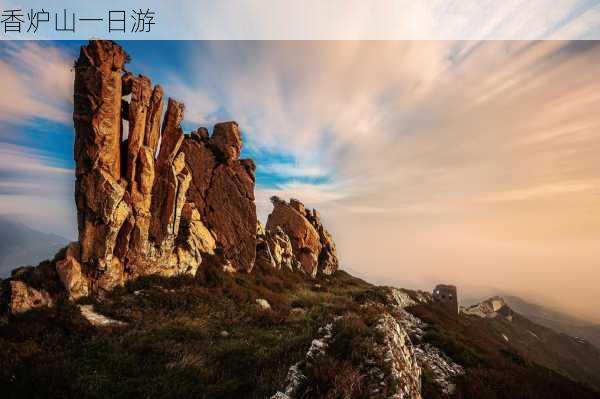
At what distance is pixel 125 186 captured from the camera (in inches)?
797

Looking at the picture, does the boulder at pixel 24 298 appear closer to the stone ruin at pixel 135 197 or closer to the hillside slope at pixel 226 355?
the stone ruin at pixel 135 197

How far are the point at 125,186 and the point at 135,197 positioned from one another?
1.09 m

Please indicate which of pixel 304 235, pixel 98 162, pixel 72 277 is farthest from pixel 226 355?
pixel 304 235

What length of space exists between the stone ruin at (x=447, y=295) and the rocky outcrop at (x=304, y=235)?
23233 millimetres

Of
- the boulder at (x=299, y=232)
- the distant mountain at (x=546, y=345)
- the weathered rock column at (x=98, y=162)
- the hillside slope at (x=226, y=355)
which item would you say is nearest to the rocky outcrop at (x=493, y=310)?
the distant mountain at (x=546, y=345)

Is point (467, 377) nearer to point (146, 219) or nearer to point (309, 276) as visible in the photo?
point (146, 219)

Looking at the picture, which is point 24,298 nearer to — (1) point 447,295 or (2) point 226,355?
(2) point 226,355

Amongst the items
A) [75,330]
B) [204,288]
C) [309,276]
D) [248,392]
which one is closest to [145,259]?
[204,288]

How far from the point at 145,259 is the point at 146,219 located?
317 cm

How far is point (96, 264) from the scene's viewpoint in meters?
18.0

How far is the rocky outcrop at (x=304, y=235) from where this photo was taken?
45.1 meters

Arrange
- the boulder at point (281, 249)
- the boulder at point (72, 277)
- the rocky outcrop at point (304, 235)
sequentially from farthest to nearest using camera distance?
1. the rocky outcrop at point (304, 235)
2. the boulder at point (281, 249)
3. the boulder at point (72, 277)

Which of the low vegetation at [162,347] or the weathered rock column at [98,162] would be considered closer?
the low vegetation at [162,347]

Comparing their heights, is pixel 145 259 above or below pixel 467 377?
above
